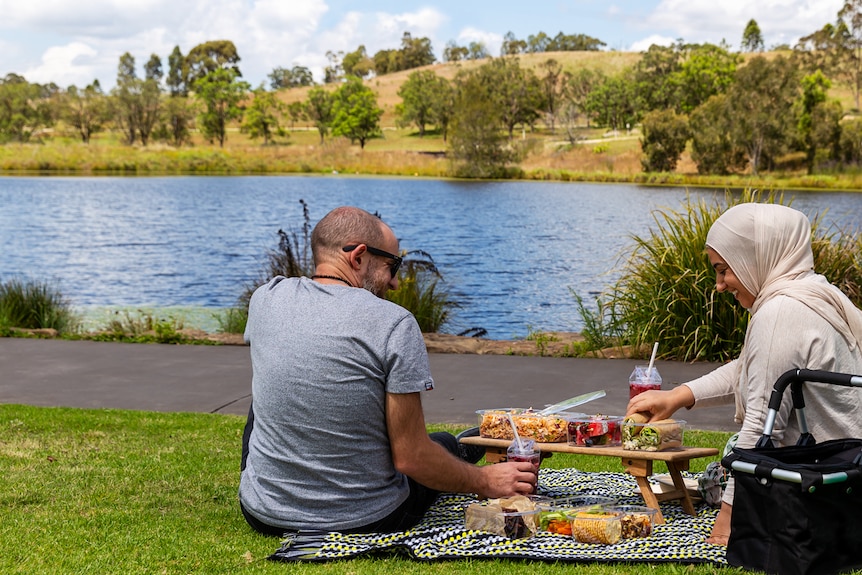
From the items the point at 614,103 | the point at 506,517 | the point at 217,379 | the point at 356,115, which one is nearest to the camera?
the point at 506,517

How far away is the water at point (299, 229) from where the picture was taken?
22.0 metres

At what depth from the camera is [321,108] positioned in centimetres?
10694

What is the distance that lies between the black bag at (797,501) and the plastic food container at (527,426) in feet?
3.02

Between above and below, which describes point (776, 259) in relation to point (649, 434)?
above

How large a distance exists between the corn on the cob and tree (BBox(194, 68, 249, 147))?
102 m

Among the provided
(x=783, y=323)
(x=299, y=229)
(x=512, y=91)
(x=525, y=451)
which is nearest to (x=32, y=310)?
(x=299, y=229)

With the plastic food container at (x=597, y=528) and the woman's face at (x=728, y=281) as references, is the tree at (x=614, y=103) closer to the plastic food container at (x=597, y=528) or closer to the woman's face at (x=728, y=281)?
the woman's face at (x=728, y=281)

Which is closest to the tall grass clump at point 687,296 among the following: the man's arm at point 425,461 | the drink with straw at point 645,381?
the drink with straw at point 645,381

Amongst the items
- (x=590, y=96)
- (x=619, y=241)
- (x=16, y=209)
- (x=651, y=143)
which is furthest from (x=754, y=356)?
(x=590, y=96)

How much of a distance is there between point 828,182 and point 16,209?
142ft

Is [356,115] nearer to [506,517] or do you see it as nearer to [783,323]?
[506,517]

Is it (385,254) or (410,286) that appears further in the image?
(410,286)

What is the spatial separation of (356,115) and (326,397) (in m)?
97.5

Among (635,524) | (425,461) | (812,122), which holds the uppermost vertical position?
(812,122)
